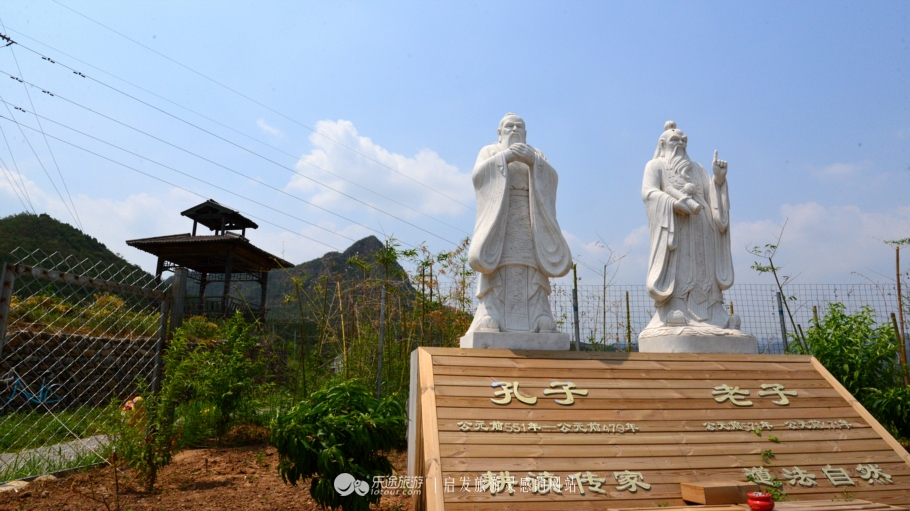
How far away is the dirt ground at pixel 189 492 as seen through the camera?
3287 mm

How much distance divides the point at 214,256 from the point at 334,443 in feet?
34.2

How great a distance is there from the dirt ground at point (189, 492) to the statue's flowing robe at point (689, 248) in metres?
3.14

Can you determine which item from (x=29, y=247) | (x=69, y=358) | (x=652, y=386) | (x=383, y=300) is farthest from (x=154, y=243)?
(x=652, y=386)

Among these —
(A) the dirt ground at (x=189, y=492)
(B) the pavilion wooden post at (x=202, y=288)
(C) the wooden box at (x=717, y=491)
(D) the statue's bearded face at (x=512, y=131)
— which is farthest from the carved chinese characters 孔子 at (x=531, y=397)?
(B) the pavilion wooden post at (x=202, y=288)

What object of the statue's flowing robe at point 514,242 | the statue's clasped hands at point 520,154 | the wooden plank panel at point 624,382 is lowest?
the wooden plank panel at point 624,382

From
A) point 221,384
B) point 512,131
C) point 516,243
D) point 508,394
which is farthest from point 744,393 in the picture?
point 221,384

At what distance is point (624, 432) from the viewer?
3.64 meters

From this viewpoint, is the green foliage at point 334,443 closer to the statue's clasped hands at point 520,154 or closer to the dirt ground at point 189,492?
the dirt ground at point 189,492

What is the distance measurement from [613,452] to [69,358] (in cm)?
715

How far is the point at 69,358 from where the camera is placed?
288 inches

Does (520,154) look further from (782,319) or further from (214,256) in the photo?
(214,256)

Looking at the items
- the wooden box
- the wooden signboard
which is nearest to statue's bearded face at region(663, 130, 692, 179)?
the wooden signboard

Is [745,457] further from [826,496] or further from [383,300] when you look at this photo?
[383,300]

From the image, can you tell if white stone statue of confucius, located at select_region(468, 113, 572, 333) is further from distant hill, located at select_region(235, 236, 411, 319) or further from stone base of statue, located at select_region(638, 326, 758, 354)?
distant hill, located at select_region(235, 236, 411, 319)
